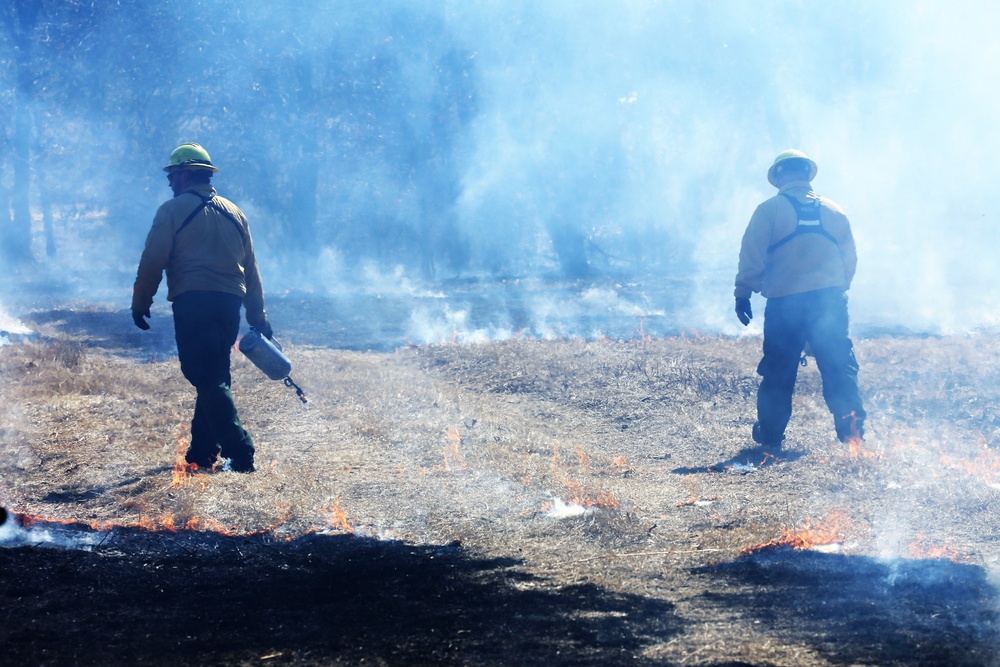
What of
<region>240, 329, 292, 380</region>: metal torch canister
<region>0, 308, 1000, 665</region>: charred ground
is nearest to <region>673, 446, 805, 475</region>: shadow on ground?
<region>0, 308, 1000, 665</region>: charred ground

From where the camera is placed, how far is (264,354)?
20.6 ft

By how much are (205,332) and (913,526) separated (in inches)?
169

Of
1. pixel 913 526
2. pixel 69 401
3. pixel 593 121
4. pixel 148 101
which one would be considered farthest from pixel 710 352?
pixel 148 101

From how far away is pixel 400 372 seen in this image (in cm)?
1078

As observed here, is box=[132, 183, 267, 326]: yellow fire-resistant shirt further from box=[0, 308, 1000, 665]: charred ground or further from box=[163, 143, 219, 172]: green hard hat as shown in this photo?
box=[0, 308, 1000, 665]: charred ground

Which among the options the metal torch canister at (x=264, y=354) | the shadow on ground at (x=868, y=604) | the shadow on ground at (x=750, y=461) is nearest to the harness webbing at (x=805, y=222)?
the shadow on ground at (x=750, y=461)

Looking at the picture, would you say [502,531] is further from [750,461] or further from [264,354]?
[750,461]

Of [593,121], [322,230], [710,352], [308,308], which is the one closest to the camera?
[710,352]

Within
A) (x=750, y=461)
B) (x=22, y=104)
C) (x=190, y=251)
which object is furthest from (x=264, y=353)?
(x=22, y=104)

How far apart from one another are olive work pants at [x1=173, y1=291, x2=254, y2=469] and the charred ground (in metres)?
0.32

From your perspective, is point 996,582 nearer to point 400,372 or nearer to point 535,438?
point 535,438

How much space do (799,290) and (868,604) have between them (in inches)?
136

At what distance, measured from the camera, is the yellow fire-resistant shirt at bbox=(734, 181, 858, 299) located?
6734mm

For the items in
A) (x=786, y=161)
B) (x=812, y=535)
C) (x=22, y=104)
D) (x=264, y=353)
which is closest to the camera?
(x=812, y=535)
